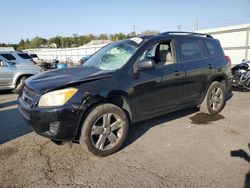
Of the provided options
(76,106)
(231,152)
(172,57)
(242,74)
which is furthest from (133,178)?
(242,74)

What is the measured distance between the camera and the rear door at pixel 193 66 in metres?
4.82

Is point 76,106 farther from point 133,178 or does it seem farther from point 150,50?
point 150,50

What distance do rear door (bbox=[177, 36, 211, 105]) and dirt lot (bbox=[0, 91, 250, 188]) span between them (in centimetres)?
64

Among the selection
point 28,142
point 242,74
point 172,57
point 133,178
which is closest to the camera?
point 133,178

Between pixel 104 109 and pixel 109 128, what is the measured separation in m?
0.34

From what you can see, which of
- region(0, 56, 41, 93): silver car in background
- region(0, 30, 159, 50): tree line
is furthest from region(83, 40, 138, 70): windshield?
region(0, 30, 159, 50): tree line

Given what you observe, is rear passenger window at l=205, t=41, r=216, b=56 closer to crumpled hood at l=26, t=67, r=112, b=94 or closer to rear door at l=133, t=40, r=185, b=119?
rear door at l=133, t=40, r=185, b=119

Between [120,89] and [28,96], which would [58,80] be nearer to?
[28,96]

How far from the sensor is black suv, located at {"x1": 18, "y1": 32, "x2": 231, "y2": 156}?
3385mm

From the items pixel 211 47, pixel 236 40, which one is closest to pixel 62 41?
pixel 236 40

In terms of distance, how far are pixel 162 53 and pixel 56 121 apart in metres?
2.59

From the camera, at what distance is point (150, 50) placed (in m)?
4.54

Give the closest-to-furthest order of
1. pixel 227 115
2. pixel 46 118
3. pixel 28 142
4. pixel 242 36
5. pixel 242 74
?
1. pixel 46 118
2. pixel 28 142
3. pixel 227 115
4. pixel 242 74
5. pixel 242 36

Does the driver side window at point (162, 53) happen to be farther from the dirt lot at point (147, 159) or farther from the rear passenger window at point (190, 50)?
the dirt lot at point (147, 159)
